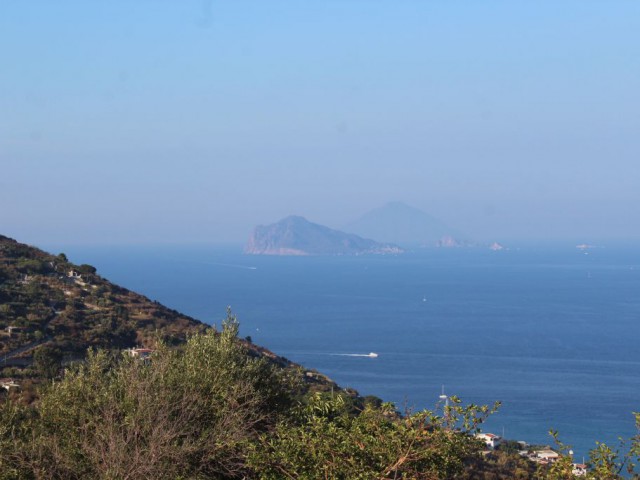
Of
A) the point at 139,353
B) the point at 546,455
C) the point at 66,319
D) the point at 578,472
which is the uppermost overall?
the point at 66,319

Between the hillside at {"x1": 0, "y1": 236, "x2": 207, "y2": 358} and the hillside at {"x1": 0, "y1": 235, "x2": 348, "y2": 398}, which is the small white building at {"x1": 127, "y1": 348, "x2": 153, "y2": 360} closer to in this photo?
the hillside at {"x1": 0, "y1": 235, "x2": 348, "y2": 398}

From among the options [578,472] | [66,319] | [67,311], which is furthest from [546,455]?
[67,311]

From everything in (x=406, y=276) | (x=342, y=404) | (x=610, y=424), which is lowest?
(x=610, y=424)

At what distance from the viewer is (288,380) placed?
518 inches

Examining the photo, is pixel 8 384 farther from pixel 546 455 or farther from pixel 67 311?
pixel 546 455

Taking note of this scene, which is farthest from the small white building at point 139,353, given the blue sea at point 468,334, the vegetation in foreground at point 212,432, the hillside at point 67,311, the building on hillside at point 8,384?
the blue sea at point 468,334

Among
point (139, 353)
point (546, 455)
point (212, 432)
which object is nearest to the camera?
point (212, 432)

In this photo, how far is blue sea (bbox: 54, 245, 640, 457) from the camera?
47625mm

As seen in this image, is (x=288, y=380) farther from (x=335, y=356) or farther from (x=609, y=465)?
(x=335, y=356)

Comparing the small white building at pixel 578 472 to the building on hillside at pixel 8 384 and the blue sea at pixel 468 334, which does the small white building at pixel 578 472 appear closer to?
the blue sea at pixel 468 334

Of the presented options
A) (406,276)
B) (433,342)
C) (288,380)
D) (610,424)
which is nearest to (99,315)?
(288,380)

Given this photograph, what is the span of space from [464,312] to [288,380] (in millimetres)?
88284

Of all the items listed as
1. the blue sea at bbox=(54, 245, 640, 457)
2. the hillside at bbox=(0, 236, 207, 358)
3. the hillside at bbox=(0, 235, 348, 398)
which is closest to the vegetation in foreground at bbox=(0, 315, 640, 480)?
the blue sea at bbox=(54, 245, 640, 457)

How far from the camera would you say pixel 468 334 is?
79.8 metres
